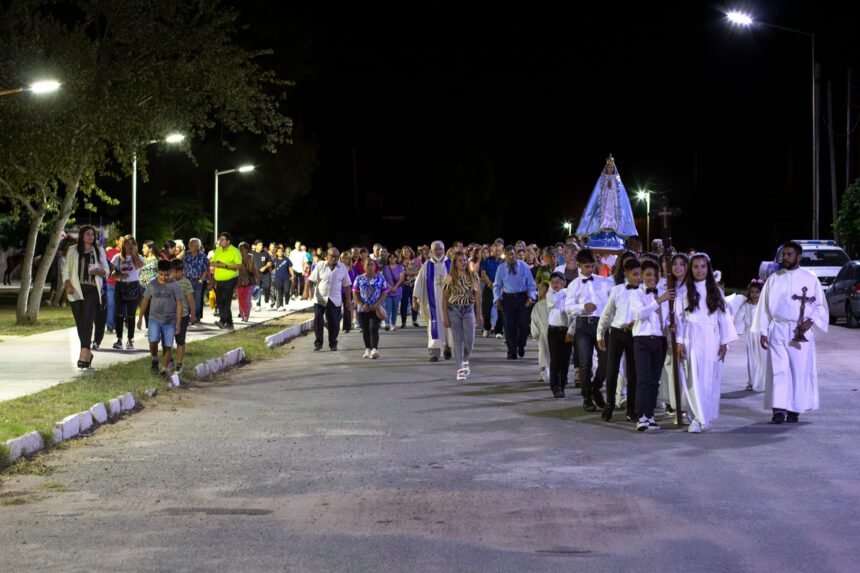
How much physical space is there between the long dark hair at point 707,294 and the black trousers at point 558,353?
252cm

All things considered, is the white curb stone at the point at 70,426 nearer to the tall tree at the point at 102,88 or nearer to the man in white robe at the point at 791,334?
the man in white robe at the point at 791,334

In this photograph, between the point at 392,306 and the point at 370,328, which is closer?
the point at 370,328

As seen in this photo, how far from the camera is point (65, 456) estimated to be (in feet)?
34.1

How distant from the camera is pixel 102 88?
1032 inches

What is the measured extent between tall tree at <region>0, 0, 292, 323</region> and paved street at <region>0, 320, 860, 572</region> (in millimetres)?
13281

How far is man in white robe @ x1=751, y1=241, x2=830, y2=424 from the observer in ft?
41.1

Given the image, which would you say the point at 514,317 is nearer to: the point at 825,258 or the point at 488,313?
the point at 488,313

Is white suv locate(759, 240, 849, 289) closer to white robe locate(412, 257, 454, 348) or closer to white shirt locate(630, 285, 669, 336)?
white robe locate(412, 257, 454, 348)

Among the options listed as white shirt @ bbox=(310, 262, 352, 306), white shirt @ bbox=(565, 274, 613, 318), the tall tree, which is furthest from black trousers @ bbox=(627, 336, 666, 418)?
the tall tree

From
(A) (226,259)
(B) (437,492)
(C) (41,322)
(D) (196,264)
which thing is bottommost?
(B) (437,492)

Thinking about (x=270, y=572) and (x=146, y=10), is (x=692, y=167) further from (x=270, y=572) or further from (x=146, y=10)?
(x=270, y=572)

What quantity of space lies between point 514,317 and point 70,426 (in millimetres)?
9982

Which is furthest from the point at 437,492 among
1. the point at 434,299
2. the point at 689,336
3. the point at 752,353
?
the point at 434,299

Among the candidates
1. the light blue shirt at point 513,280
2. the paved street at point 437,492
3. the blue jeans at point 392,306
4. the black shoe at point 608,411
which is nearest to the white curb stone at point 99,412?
the paved street at point 437,492
